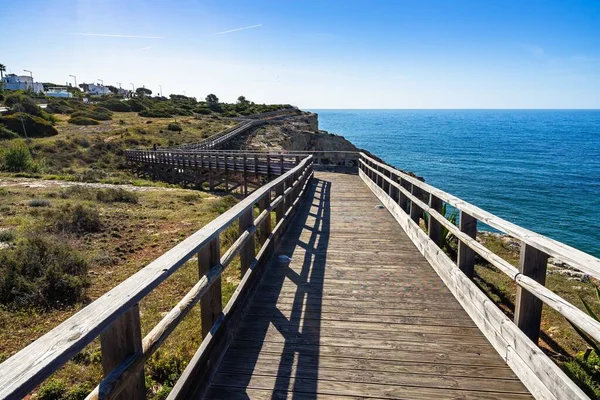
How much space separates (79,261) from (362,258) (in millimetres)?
6353

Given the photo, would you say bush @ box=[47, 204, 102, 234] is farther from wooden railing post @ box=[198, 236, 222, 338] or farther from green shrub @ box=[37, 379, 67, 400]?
wooden railing post @ box=[198, 236, 222, 338]

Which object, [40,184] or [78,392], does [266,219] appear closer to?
[78,392]

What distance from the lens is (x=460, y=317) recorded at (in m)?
4.52

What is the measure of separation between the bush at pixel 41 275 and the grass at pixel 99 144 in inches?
677

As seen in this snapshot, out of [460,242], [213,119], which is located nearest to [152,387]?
[460,242]

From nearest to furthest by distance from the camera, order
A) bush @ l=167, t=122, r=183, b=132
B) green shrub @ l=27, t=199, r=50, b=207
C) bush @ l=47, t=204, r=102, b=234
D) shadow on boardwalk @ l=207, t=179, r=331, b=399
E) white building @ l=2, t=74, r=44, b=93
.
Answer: shadow on boardwalk @ l=207, t=179, r=331, b=399 < bush @ l=47, t=204, r=102, b=234 < green shrub @ l=27, t=199, r=50, b=207 < bush @ l=167, t=122, r=183, b=132 < white building @ l=2, t=74, r=44, b=93

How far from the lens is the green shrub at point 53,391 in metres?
4.52

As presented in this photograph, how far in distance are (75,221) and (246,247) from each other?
32.1 feet

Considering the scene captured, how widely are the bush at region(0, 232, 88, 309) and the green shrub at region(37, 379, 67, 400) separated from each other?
3258mm

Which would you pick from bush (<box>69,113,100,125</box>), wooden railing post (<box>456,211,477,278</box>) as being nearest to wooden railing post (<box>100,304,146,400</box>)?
wooden railing post (<box>456,211,477,278</box>)

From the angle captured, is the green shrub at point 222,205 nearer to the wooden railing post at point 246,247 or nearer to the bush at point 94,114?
the wooden railing post at point 246,247

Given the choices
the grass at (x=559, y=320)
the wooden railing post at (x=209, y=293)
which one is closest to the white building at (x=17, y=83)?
the grass at (x=559, y=320)

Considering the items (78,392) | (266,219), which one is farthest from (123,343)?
(266,219)

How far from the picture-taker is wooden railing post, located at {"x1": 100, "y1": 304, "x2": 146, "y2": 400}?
2.05m
